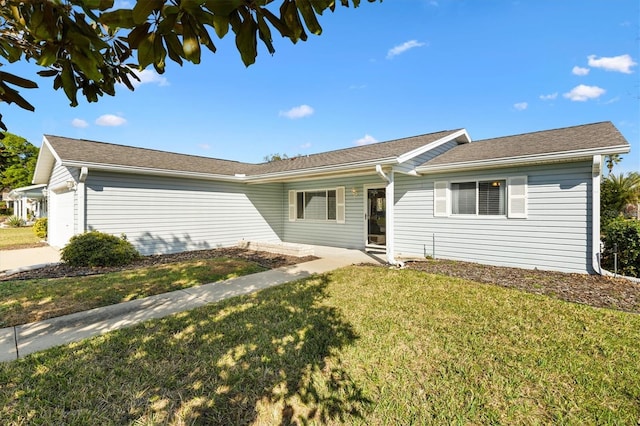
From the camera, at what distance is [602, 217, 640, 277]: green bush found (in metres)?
6.55

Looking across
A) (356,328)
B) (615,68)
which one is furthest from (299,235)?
(615,68)

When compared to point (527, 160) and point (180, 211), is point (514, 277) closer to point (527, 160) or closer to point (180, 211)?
point (527, 160)

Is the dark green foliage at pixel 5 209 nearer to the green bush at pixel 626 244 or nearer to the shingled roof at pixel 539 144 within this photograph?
the shingled roof at pixel 539 144

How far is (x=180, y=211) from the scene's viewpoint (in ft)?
34.6

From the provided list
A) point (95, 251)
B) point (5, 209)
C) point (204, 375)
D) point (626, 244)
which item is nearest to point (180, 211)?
point (95, 251)

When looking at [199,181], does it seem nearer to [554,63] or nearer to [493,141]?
[493,141]

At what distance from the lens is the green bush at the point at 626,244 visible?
21.5 feet

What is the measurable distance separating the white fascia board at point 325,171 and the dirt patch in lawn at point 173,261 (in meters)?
2.72

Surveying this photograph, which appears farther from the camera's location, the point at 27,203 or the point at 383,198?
the point at 27,203

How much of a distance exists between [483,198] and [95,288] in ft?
31.2

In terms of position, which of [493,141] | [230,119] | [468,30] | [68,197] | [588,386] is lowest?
[588,386]

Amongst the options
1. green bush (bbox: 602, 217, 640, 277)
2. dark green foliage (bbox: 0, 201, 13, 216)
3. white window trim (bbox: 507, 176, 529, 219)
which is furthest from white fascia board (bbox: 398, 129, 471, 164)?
dark green foliage (bbox: 0, 201, 13, 216)

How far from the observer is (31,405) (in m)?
2.45

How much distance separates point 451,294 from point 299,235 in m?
8.15
